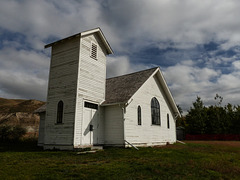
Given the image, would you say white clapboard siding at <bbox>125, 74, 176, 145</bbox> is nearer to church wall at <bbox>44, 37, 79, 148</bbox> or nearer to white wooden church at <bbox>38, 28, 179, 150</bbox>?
white wooden church at <bbox>38, 28, 179, 150</bbox>

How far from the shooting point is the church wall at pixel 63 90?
46.6ft

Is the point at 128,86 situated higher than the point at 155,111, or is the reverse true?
the point at 128,86

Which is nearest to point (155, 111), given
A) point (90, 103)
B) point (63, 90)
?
point (90, 103)

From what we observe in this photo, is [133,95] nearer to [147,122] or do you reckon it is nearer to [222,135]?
[147,122]

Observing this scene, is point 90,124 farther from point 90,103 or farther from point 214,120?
point 214,120

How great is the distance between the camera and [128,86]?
18.2 meters

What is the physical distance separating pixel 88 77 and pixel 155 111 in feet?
25.8

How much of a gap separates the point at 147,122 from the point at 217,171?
1024 centimetres

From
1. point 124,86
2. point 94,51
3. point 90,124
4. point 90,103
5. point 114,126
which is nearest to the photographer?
point 90,124

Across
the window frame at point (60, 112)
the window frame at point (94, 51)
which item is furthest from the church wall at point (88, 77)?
the window frame at point (60, 112)

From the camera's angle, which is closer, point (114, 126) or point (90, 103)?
point (90, 103)

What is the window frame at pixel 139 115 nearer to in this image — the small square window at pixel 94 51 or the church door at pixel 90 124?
the church door at pixel 90 124

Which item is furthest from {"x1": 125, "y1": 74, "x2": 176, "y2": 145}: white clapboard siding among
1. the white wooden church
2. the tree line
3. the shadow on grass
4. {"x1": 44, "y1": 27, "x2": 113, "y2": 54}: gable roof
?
the tree line

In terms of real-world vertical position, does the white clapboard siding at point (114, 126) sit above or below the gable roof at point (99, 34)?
below
